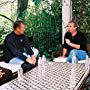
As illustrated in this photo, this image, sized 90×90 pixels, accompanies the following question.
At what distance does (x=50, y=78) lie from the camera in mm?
3645

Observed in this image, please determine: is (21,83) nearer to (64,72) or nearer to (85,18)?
(64,72)

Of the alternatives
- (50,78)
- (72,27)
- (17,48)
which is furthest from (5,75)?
(72,27)

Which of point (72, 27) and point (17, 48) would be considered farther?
point (72, 27)

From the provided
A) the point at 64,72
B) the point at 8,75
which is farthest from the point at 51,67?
the point at 8,75

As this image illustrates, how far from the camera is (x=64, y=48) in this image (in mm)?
6160

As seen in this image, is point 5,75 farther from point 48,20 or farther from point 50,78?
point 48,20

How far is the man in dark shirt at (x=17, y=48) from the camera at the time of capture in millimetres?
5078

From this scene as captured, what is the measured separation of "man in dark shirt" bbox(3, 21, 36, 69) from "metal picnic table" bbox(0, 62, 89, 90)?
0.56 meters

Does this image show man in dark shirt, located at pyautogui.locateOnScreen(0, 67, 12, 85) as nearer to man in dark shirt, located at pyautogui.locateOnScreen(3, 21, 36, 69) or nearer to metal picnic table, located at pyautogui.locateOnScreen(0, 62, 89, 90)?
metal picnic table, located at pyautogui.locateOnScreen(0, 62, 89, 90)

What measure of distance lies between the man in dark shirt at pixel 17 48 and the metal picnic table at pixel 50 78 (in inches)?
22.2

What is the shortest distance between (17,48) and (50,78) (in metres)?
2.02

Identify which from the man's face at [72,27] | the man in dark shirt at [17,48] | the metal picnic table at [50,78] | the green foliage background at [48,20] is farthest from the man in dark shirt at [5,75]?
the green foliage background at [48,20]

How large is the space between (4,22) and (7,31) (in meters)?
0.32

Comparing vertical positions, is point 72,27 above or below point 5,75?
above
